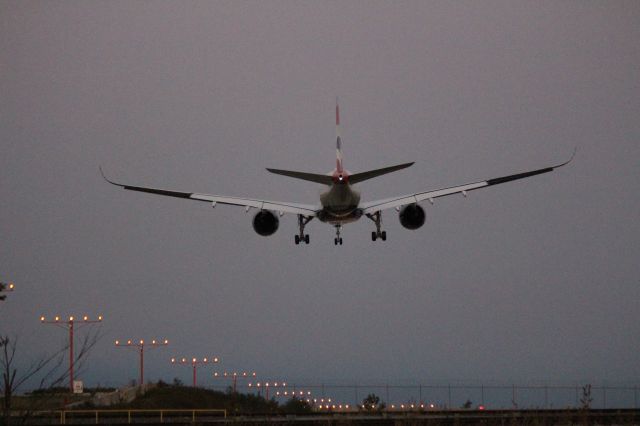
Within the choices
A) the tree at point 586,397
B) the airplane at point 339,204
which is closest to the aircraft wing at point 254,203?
the airplane at point 339,204

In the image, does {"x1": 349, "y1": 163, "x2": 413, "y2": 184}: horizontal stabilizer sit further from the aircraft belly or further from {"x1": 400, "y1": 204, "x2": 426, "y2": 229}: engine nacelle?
{"x1": 400, "y1": 204, "x2": 426, "y2": 229}: engine nacelle

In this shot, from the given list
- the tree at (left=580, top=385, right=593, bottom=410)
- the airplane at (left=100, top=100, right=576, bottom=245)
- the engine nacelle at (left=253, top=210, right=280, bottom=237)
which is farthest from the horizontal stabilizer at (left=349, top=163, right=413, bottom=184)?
the tree at (left=580, top=385, right=593, bottom=410)

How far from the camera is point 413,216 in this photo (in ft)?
133

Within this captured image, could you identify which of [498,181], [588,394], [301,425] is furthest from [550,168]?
[588,394]

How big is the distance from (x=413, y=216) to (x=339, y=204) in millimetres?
3726

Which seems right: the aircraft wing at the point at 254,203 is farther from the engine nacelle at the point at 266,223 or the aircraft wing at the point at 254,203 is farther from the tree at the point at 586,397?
the tree at the point at 586,397

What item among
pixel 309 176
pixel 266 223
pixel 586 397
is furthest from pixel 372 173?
pixel 586 397

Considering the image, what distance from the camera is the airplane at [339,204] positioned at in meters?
38.5

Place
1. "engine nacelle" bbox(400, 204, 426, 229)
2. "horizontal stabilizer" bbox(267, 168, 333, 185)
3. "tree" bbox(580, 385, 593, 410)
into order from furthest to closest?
"engine nacelle" bbox(400, 204, 426, 229) → "horizontal stabilizer" bbox(267, 168, 333, 185) → "tree" bbox(580, 385, 593, 410)

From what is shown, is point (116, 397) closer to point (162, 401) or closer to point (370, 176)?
point (162, 401)

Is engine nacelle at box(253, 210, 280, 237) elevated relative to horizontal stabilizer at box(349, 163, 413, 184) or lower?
lower

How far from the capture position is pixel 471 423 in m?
27.8

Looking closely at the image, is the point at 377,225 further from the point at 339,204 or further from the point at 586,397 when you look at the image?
the point at 586,397

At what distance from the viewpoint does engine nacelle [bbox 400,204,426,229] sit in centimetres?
4053
